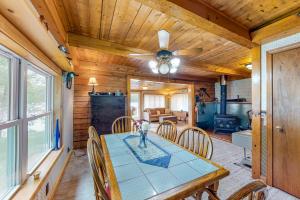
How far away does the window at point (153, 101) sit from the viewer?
10.9 metres

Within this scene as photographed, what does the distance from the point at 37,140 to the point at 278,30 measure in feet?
12.0

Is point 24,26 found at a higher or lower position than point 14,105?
higher

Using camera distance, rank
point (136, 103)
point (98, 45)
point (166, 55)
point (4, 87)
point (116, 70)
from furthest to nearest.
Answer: point (136, 103), point (116, 70), point (98, 45), point (166, 55), point (4, 87)

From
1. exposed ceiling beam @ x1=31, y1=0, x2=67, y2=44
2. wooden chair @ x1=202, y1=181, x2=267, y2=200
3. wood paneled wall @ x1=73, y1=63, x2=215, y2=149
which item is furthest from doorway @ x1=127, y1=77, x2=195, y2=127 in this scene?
wooden chair @ x1=202, y1=181, x2=267, y2=200

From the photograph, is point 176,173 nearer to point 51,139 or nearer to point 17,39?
point 17,39

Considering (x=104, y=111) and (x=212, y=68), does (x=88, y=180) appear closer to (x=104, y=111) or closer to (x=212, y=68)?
(x=104, y=111)

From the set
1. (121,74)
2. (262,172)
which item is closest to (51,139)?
(121,74)

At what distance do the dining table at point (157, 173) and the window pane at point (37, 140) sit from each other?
100cm

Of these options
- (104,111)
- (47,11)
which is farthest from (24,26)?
(104,111)

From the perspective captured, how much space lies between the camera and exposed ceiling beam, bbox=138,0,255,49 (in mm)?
1336

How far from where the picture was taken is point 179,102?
10492 mm

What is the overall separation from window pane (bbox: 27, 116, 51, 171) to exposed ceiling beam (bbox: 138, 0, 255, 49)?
1978 millimetres

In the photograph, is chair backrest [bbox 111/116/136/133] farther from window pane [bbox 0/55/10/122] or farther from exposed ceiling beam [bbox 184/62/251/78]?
exposed ceiling beam [bbox 184/62/251/78]

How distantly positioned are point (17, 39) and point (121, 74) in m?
3.25
